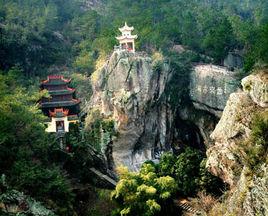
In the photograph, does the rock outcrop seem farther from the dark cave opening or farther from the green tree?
the green tree

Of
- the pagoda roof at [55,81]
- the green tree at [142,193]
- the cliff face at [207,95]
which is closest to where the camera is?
the green tree at [142,193]

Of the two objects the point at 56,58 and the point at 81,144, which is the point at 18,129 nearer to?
the point at 81,144

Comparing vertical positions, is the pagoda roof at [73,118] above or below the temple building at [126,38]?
below

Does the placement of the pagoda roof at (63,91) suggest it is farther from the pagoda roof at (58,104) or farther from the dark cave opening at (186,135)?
the dark cave opening at (186,135)

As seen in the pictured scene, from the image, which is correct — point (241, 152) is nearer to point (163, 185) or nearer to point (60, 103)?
point (163, 185)

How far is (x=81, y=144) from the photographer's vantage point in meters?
28.4

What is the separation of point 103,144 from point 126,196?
870cm

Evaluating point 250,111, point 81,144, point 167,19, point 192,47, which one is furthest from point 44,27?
point 250,111

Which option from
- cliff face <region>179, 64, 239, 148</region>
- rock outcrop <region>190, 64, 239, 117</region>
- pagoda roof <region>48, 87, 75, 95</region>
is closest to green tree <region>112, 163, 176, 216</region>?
cliff face <region>179, 64, 239, 148</region>

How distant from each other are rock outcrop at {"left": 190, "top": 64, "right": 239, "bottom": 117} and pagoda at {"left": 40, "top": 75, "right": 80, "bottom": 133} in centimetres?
859

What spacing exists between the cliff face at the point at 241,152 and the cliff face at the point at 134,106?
31.3ft

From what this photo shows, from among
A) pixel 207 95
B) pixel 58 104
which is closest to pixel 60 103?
pixel 58 104

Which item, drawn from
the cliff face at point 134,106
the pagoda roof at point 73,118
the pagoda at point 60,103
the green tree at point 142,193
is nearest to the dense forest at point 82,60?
the green tree at point 142,193

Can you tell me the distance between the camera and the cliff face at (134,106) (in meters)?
30.1
